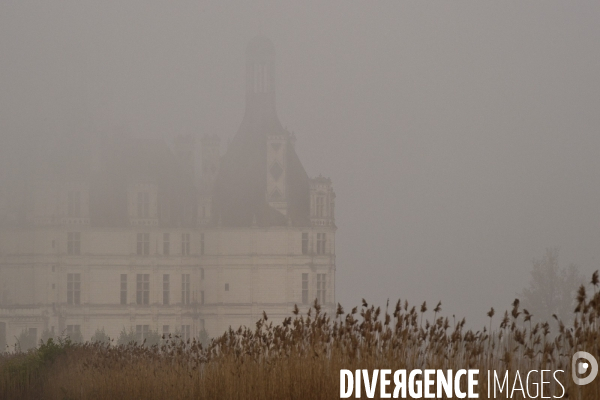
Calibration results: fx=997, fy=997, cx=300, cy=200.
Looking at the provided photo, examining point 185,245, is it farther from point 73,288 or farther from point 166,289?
point 73,288

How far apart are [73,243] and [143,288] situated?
5614 millimetres

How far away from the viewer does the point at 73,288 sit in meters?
66.2

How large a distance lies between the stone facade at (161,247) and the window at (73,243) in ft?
0.22

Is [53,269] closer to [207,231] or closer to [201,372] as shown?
[207,231]

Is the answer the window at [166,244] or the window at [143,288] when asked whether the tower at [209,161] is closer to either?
the window at [166,244]

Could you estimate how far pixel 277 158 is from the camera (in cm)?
7075

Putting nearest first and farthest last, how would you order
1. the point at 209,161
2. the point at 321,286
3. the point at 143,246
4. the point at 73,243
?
the point at 73,243 < the point at 143,246 < the point at 321,286 < the point at 209,161

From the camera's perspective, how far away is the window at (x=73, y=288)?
66.1 metres

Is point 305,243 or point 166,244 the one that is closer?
point 305,243

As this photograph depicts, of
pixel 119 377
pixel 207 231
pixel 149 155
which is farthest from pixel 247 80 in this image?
pixel 119 377

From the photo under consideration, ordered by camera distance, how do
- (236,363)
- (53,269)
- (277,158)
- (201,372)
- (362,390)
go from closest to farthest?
(362,390)
(236,363)
(201,372)
(53,269)
(277,158)

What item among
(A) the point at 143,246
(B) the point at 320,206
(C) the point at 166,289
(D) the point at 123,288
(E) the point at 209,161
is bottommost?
(C) the point at 166,289

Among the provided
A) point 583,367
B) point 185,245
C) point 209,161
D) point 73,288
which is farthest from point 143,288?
point 583,367

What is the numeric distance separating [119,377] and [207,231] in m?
56.9
